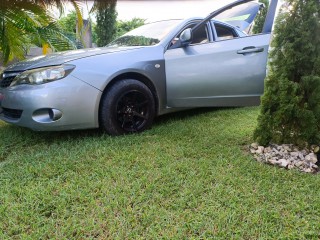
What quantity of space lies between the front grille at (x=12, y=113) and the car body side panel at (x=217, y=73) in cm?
174

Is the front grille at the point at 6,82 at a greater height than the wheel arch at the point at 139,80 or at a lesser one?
greater

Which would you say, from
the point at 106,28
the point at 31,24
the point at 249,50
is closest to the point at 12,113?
the point at 31,24

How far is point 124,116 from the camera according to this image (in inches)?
129

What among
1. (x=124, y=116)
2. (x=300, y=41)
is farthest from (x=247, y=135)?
(x=124, y=116)

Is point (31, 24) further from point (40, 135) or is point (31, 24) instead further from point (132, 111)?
point (132, 111)

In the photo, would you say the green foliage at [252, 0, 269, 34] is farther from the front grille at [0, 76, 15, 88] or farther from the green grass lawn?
the front grille at [0, 76, 15, 88]

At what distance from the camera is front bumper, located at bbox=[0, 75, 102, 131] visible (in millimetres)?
2779

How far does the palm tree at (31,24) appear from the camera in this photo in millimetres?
3928

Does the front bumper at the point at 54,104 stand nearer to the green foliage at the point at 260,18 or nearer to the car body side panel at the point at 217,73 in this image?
the car body side panel at the point at 217,73

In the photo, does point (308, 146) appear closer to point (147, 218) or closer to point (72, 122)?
point (147, 218)

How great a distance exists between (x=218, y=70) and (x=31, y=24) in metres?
2.90

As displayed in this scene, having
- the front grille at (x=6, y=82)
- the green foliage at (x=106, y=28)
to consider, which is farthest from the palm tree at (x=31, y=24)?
the green foliage at (x=106, y=28)

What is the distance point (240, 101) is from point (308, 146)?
1.08 metres

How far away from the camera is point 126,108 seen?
3.28m
